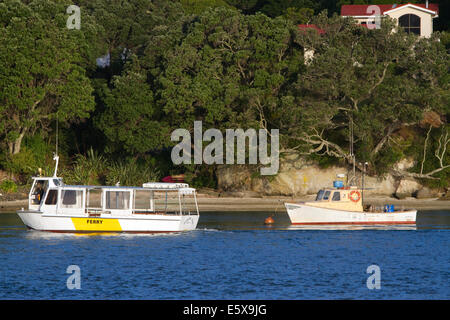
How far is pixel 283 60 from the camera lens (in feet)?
249

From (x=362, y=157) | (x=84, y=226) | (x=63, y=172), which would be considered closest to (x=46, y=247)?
(x=84, y=226)

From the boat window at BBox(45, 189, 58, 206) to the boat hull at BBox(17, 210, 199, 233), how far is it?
77 cm

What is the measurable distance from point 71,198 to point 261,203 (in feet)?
81.7

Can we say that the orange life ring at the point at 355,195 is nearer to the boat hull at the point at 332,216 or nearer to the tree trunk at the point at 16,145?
the boat hull at the point at 332,216

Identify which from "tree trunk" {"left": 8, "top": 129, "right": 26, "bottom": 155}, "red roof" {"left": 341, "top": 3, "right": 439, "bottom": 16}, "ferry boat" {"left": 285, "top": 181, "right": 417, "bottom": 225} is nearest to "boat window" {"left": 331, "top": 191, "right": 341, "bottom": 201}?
"ferry boat" {"left": 285, "top": 181, "right": 417, "bottom": 225}

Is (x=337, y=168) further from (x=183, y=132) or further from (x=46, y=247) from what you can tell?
(x=46, y=247)

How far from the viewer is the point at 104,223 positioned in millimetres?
47875

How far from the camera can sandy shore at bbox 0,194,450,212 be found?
6719 cm

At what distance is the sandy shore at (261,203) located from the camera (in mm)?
67188

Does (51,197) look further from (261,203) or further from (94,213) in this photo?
(261,203)

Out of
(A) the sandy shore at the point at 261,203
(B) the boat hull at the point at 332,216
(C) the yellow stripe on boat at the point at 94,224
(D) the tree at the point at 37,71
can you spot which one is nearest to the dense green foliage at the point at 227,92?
(D) the tree at the point at 37,71

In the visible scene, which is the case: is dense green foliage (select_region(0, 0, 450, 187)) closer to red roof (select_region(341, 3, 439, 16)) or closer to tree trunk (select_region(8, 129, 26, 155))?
tree trunk (select_region(8, 129, 26, 155))

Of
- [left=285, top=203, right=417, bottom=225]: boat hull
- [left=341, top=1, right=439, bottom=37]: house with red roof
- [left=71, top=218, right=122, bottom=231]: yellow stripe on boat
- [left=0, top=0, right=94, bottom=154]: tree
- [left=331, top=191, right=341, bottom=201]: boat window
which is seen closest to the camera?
[left=71, top=218, right=122, bottom=231]: yellow stripe on boat

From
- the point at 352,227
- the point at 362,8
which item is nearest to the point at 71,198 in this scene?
the point at 352,227
